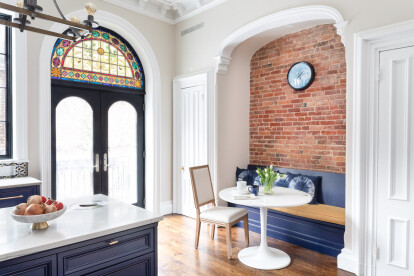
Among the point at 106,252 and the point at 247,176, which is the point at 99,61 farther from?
the point at 106,252

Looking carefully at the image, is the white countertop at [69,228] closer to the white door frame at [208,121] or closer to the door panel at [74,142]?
the door panel at [74,142]

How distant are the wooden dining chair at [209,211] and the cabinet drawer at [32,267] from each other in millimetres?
2032

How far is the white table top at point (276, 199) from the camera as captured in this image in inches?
112

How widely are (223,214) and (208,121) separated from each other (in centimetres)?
159

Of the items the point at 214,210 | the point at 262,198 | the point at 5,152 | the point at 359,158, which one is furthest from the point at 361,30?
the point at 5,152

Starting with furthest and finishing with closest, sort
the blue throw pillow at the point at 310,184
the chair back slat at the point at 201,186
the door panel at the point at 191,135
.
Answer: the door panel at the point at 191,135 → the blue throw pillow at the point at 310,184 → the chair back slat at the point at 201,186

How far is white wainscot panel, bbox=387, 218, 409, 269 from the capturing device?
267 centimetres

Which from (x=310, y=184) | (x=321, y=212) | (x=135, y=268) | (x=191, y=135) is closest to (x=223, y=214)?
(x=321, y=212)

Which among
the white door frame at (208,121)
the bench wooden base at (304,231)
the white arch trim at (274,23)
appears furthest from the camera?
the white door frame at (208,121)

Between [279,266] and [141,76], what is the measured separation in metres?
3.61

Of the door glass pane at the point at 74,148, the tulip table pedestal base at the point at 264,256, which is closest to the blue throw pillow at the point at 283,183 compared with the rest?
the tulip table pedestal base at the point at 264,256

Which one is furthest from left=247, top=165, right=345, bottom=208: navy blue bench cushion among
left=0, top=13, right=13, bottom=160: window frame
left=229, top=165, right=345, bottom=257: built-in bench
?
left=0, top=13, right=13, bottom=160: window frame

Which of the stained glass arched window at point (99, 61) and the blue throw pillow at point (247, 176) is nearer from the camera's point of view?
the stained glass arched window at point (99, 61)

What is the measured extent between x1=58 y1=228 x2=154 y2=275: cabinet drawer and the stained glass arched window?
3094 mm
